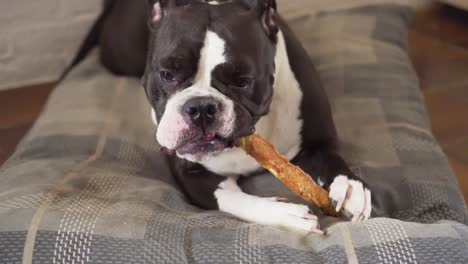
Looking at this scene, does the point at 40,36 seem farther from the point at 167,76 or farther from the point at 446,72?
the point at 446,72

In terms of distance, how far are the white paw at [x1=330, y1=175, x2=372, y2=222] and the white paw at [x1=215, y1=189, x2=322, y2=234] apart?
0.08m

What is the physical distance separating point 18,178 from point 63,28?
3.18ft

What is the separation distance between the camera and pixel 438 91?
2.06 meters

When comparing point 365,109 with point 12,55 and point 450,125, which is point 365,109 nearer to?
point 450,125

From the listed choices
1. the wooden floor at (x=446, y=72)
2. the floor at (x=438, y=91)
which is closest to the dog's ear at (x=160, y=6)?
the floor at (x=438, y=91)

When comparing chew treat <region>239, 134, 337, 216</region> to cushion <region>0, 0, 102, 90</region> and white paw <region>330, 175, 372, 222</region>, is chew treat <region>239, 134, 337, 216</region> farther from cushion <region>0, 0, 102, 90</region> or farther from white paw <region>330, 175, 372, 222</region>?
cushion <region>0, 0, 102, 90</region>

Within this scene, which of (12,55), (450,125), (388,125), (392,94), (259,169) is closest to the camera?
(259,169)

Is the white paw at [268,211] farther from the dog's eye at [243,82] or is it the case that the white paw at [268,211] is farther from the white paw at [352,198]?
the dog's eye at [243,82]

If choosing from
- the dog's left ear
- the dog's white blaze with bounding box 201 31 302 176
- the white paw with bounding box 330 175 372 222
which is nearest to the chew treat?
the white paw with bounding box 330 175 372 222

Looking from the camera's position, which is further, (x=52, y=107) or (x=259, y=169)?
(x=52, y=107)

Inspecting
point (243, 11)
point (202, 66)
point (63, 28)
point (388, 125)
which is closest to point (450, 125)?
point (388, 125)

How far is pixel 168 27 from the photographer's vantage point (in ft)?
4.03

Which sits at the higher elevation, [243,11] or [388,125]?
[243,11]

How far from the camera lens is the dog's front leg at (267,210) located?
43.1 inches
